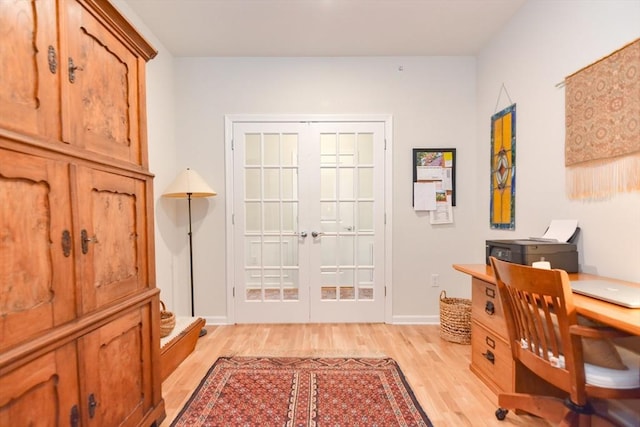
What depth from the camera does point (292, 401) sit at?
72.0 inches

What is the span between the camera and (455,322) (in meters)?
2.65

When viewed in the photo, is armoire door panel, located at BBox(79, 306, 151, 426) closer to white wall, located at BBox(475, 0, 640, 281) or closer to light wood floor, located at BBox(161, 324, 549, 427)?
light wood floor, located at BBox(161, 324, 549, 427)

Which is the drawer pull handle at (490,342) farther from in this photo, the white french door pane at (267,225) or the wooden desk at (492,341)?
the white french door pane at (267,225)

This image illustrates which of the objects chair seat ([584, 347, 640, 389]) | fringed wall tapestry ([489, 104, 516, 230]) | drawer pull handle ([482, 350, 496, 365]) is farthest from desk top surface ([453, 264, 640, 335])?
fringed wall tapestry ([489, 104, 516, 230])

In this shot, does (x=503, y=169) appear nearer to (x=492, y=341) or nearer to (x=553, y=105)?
(x=553, y=105)

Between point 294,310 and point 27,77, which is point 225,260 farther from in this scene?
point 27,77

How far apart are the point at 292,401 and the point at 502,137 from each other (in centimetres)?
264

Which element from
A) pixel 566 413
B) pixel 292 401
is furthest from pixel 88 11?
pixel 566 413

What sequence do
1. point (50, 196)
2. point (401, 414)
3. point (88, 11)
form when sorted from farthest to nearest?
point (401, 414) → point (88, 11) → point (50, 196)

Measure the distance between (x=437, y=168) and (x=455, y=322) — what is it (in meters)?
1.48

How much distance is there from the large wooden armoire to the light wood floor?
2.43ft

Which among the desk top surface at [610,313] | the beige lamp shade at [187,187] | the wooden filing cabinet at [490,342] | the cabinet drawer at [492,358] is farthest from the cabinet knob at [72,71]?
the cabinet drawer at [492,358]

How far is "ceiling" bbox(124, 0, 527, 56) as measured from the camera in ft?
7.59

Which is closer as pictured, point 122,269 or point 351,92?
point 122,269
